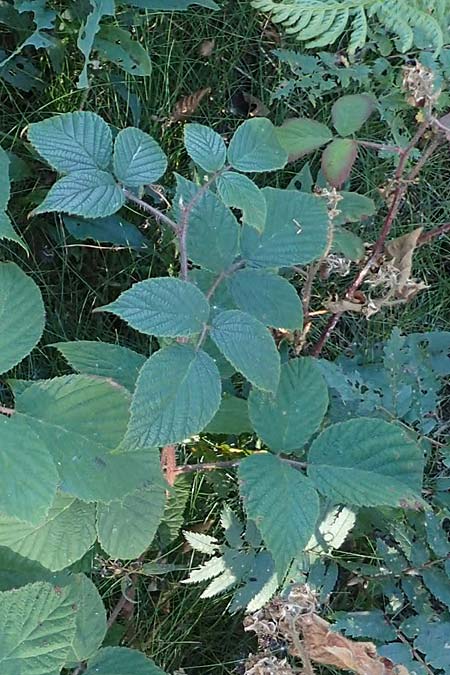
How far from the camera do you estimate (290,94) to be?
1691mm

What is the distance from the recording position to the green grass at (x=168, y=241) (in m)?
1.49

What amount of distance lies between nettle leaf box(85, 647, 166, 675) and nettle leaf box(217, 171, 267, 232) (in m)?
0.61

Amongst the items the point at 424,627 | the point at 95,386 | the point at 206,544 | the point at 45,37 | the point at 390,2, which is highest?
the point at 390,2

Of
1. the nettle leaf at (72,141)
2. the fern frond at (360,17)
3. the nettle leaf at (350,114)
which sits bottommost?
the nettle leaf at (72,141)

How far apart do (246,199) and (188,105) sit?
81cm

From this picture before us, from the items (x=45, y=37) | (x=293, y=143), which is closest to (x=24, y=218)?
(x=45, y=37)

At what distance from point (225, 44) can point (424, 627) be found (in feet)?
4.31

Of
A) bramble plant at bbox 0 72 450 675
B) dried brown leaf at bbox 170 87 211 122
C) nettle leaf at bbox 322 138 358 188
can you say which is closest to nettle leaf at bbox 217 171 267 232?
bramble plant at bbox 0 72 450 675

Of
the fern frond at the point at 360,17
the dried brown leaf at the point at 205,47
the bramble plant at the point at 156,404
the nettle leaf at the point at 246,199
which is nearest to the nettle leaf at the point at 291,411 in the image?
the bramble plant at the point at 156,404

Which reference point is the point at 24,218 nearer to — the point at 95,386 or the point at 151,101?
the point at 151,101

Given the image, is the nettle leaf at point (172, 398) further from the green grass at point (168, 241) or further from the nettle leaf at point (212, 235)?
the green grass at point (168, 241)

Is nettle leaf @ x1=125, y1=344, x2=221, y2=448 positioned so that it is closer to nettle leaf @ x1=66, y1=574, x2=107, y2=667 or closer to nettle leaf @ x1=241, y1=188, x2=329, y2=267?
nettle leaf @ x1=241, y1=188, x2=329, y2=267

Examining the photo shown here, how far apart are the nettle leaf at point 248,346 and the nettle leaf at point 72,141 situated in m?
0.27

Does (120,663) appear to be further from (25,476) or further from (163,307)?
(163,307)
